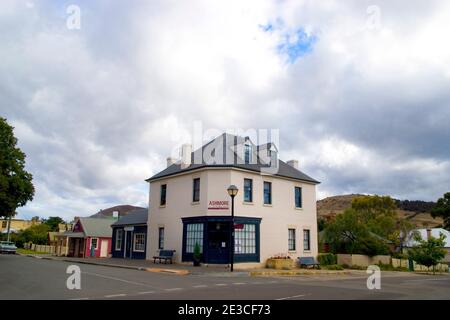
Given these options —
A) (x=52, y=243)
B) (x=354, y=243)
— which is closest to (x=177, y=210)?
(x=354, y=243)

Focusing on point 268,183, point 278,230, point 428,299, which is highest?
point 268,183

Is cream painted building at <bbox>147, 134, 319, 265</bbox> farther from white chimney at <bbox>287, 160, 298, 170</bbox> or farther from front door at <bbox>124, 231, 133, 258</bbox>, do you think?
front door at <bbox>124, 231, 133, 258</bbox>

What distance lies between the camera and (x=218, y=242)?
27828 millimetres

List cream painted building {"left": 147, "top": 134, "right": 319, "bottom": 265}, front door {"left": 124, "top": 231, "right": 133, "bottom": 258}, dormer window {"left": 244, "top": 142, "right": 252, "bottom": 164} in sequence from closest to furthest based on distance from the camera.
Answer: cream painted building {"left": 147, "top": 134, "right": 319, "bottom": 265}, dormer window {"left": 244, "top": 142, "right": 252, "bottom": 164}, front door {"left": 124, "top": 231, "right": 133, "bottom": 258}

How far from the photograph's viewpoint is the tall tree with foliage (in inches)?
1280

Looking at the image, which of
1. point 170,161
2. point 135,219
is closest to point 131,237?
point 135,219

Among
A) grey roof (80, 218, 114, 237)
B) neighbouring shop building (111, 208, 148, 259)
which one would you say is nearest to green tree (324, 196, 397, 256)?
neighbouring shop building (111, 208, 148, 259)

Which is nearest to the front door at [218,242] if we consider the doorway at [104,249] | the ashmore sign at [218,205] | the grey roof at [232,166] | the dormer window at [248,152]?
the ashmore sign at [218,205]

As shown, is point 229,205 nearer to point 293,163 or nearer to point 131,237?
point 293,163

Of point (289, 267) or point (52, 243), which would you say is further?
point (52, 243)
